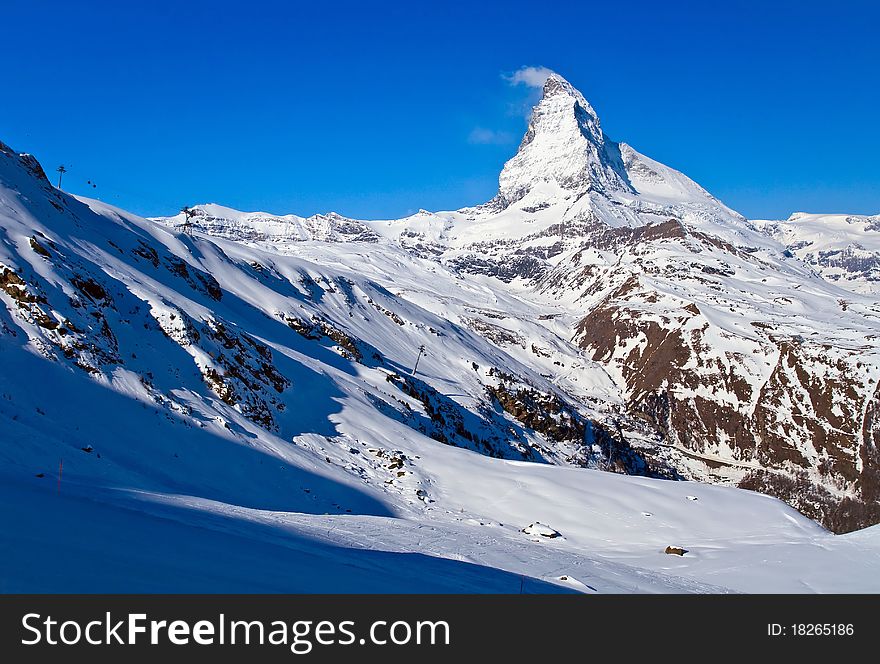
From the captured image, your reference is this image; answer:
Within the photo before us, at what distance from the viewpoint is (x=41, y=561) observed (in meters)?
6.66

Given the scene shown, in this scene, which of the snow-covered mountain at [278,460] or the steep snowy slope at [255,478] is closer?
the steep snowy slope at [255,478]

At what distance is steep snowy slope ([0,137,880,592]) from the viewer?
9.29 m

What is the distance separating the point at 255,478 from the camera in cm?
2675

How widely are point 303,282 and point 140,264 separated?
45.4 metres

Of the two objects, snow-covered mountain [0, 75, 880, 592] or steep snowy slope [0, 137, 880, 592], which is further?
snow-covered mountain [0, 75, 880, 592]

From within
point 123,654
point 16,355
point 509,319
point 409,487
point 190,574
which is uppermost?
point 509,319

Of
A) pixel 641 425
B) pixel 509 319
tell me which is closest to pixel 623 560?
pixel 641 425

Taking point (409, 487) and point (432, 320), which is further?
point (432, 320)

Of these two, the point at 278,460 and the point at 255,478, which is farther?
the point at 278,460

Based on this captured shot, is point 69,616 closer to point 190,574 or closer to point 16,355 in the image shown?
point 190,574

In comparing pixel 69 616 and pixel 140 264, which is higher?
pixel 140 264

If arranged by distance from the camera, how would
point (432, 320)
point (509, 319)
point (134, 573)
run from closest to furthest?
point (134, 573)
point (432, 320)
point (509, 319)

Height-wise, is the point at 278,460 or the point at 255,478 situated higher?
the point at 278,460

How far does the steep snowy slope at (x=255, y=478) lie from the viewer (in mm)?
9289
